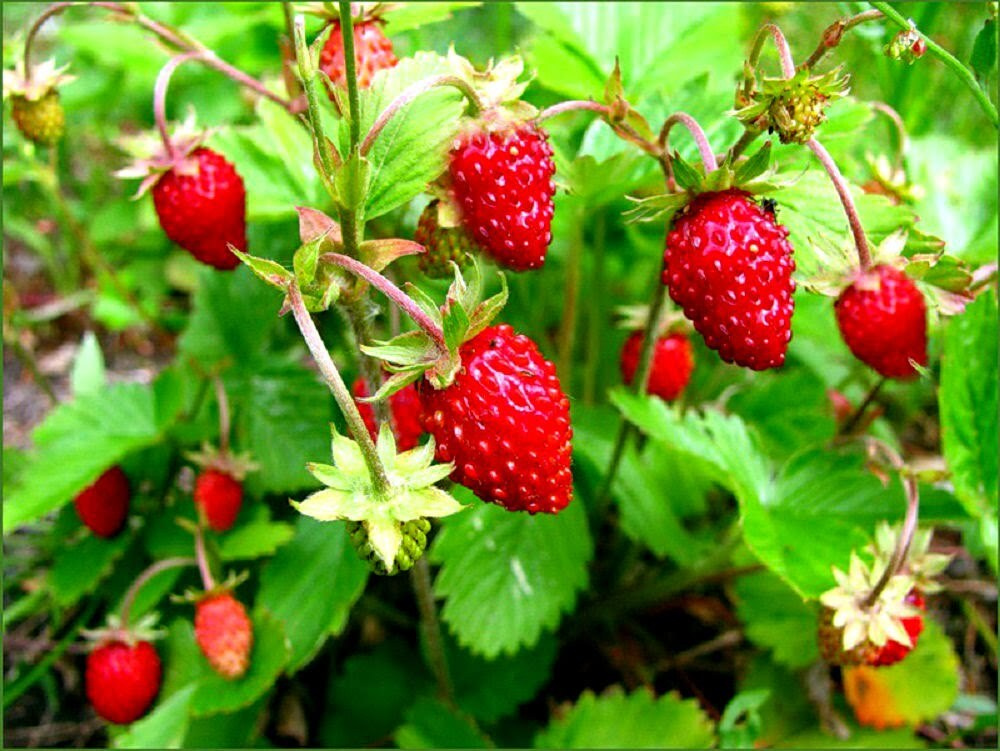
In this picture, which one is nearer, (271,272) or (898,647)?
(271,272)

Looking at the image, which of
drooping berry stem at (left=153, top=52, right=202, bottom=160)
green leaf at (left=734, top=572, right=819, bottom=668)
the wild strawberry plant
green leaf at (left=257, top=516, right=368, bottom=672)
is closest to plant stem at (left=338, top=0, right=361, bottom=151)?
the wild strawberry plant

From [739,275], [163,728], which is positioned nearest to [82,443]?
[163,728]

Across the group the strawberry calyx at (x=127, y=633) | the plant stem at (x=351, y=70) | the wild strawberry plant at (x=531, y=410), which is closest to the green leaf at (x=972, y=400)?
the wild strawberry plant at (x=531, y=410)

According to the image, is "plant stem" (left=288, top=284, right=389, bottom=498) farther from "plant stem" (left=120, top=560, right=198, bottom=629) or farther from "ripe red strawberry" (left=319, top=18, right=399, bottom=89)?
"plant stem" (left=120, top=560, right=198, bottom=629)

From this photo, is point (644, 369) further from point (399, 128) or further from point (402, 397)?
point (399, 128)

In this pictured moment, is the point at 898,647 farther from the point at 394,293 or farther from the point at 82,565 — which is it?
the point at 82,565

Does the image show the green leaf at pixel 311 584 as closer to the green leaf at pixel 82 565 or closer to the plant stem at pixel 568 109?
the green leaf at pixel 82 565

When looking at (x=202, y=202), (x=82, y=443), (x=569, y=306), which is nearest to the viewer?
(x=202, y=202)
